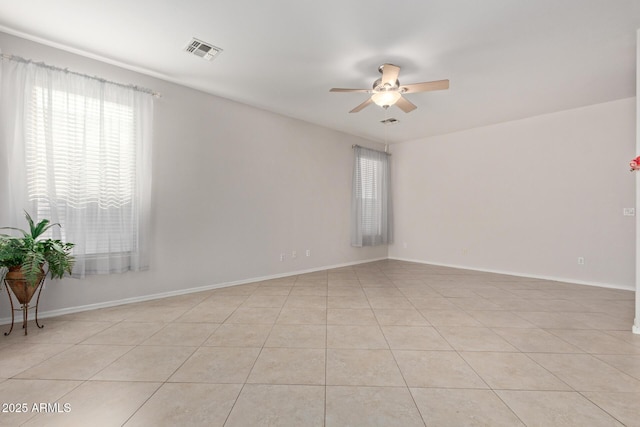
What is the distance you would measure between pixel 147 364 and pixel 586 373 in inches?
124

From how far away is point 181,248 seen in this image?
12.2 ft

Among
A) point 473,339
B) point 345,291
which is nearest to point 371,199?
point 345,291

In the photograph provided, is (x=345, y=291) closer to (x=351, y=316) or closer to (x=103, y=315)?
(x=351, y=316)

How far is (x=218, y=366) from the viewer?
6.32 feet

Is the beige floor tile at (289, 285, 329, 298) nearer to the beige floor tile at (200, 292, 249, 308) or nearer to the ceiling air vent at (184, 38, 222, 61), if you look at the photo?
the beige floor tile at (200, 292, 249, 308)

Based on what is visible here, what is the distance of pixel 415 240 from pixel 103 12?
6387 mm

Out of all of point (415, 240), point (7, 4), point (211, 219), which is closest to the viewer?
point (7, 4)

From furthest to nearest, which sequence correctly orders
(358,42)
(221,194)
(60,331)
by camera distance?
(221,194), (358,42), (60,331)

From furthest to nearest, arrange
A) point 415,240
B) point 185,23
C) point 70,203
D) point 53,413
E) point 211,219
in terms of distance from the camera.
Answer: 1. point 415,240
2. point 211,219
3. point 70,203
4. point 185,23
5. point 53,413

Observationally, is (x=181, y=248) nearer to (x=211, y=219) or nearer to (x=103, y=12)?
(x=211, y=219)

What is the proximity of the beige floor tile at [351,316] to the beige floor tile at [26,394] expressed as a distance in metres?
2.03

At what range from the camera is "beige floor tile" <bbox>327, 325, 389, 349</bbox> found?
2.25m

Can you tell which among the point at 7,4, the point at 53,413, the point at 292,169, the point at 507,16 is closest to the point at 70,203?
the point at 7,4

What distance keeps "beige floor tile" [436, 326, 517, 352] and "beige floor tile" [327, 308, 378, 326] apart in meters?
0.68
